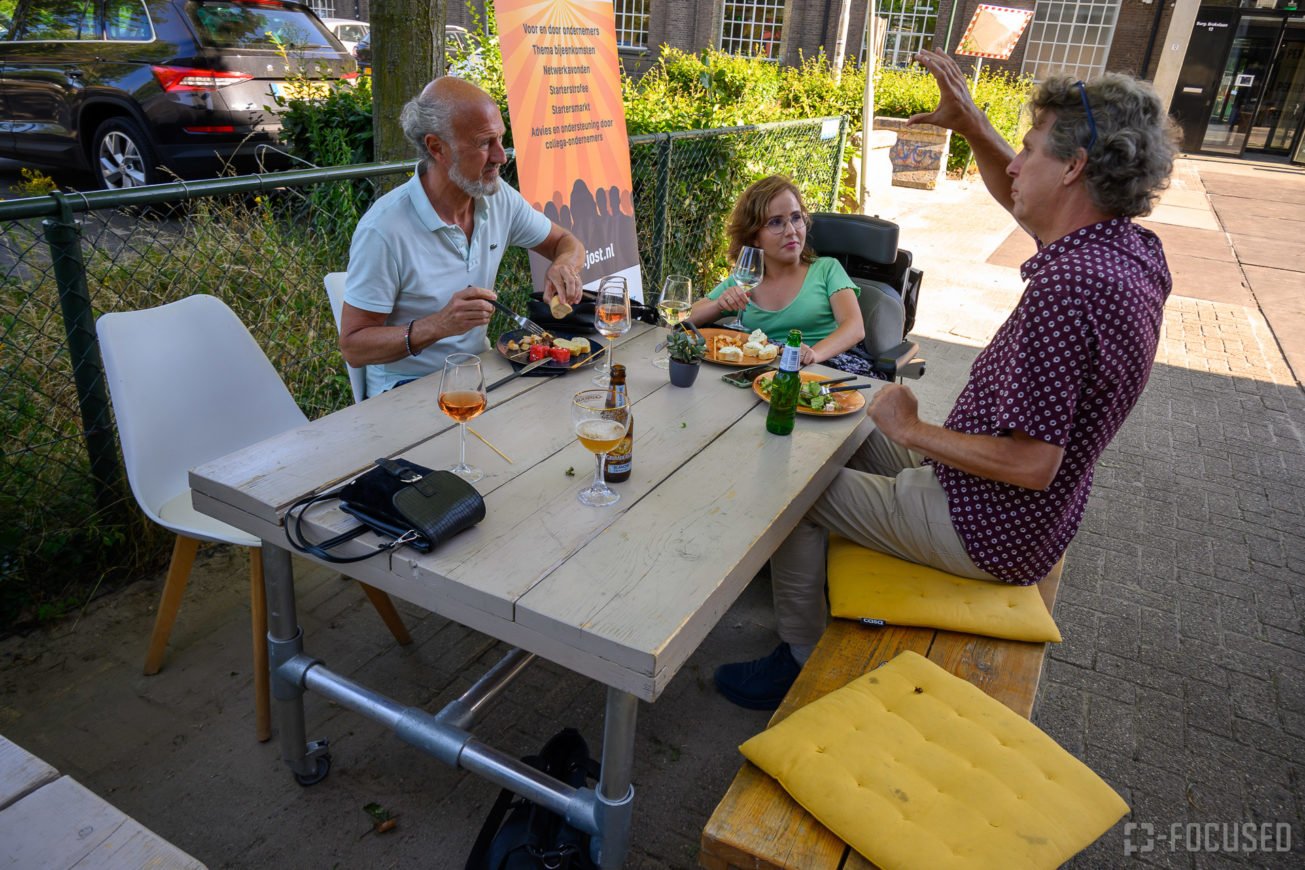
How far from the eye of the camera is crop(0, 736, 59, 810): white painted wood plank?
47.3 inches

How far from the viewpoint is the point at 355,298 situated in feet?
8.23

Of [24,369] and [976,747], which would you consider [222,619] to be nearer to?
[24,369]

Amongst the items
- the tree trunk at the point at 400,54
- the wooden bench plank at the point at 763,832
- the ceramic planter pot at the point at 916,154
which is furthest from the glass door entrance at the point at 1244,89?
the wooden bench plank at the point at 763,832

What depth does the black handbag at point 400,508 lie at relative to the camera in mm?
1606

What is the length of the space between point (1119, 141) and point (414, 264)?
6.25 feet

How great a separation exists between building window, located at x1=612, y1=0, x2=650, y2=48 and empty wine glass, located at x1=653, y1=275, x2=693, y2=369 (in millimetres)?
22255

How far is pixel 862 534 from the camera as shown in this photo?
93.2 inches

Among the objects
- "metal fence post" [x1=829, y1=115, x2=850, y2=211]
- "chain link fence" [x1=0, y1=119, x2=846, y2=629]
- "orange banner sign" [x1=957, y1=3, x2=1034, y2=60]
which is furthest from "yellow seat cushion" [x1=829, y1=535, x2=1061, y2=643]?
"orange banner sign" [x1=957, y1=3, x2=1034, y2=60]

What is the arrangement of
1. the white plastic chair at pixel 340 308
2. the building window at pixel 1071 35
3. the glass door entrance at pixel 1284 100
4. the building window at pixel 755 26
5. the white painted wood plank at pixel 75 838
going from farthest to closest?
the building window at pixel 755 26 < the building window at pixel 1071 35 < the glass door entrance at pixel 1284 100 < the white plastic chair at pixel 340 308 < the white painted wood plank at pixel 75 838

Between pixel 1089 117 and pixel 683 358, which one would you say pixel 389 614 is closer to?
pixel 683 358

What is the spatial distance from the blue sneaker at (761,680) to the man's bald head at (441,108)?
1873 millimetres

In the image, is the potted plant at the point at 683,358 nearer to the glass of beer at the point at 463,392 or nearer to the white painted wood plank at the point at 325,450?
the white painted wood plank at the point at 325,450

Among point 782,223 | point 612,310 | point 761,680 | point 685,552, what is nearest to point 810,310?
point 782,223

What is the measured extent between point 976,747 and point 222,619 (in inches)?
94.7
